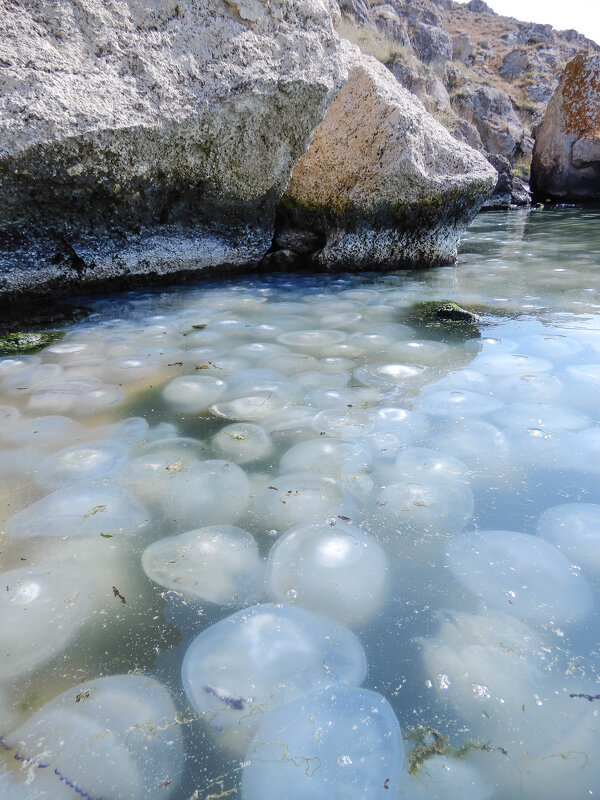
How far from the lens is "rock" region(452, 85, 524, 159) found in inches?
634

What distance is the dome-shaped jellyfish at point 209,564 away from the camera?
2.73 feet

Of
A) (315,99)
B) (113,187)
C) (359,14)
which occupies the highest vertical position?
(359,14)

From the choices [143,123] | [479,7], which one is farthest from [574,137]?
[479,7]

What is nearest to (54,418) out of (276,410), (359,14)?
(276,410)

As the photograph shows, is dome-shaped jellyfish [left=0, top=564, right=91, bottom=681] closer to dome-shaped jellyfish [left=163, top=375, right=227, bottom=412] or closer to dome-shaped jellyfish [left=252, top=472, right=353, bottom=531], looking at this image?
dome-shaped jellyfish [left=252, top=472, right=353, bottom=531]

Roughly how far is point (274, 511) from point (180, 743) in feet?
1.45

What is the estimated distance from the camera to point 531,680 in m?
0.69

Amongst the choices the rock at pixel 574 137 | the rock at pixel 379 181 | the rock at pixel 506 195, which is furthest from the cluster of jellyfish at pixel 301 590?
the rock at pixel 574 137

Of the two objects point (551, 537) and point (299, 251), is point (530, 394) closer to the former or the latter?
point (551, 537)

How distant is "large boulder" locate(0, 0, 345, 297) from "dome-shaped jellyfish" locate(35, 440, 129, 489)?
1.53 m

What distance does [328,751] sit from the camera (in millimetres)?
603

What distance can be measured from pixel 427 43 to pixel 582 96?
15434mm

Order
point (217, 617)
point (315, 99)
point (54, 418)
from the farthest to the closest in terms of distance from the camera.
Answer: point (315, 99) → point (54, 418) → point (217, 617)

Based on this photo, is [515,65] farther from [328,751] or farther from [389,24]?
[328,751]
